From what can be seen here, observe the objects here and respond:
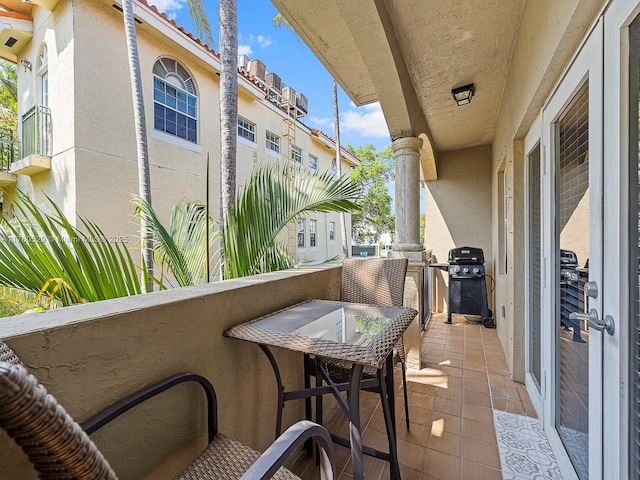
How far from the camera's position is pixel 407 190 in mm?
3039

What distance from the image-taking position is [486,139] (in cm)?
441

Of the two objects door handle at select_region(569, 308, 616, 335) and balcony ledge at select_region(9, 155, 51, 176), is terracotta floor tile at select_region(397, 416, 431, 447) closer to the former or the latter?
door handle at select_region(569, 308, 616, 335)

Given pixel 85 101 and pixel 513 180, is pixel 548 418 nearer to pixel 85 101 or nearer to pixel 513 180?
pixel 513 180

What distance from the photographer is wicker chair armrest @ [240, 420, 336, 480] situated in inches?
24.8

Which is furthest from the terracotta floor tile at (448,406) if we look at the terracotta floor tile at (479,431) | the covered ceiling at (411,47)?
the covered ceiling at (411,47)

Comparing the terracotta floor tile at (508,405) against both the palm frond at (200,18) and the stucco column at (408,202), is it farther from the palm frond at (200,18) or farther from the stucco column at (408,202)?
the palm frond at (200,18)

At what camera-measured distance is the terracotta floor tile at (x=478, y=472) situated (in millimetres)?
1563

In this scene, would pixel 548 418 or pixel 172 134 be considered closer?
pixel 548 418

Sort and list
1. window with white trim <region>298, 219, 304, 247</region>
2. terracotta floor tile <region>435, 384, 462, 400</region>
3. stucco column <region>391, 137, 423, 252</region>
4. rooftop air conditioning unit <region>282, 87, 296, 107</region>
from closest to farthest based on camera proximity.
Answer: terracotta floor tile <region>435, 384, 462, 400</region> → stucco column <region>391, 137, 423, 252</region> → rooftop air conditioning unit <region>282, 87, 296, 107</region> → window with white trim <region>298, 219, 304, 247</region>

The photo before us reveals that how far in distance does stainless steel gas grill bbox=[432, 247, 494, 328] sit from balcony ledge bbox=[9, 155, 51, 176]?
22.8ft

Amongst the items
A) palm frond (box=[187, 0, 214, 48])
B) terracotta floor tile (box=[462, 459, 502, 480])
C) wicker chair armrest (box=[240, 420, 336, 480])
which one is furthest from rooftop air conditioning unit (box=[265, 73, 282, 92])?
wicker chair armrest (box=[240, 420, 336, 480])

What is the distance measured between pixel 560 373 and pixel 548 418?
15.7 inches

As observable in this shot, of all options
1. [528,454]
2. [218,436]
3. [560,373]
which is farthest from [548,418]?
[218,436]

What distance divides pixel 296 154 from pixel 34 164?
6.77 m
